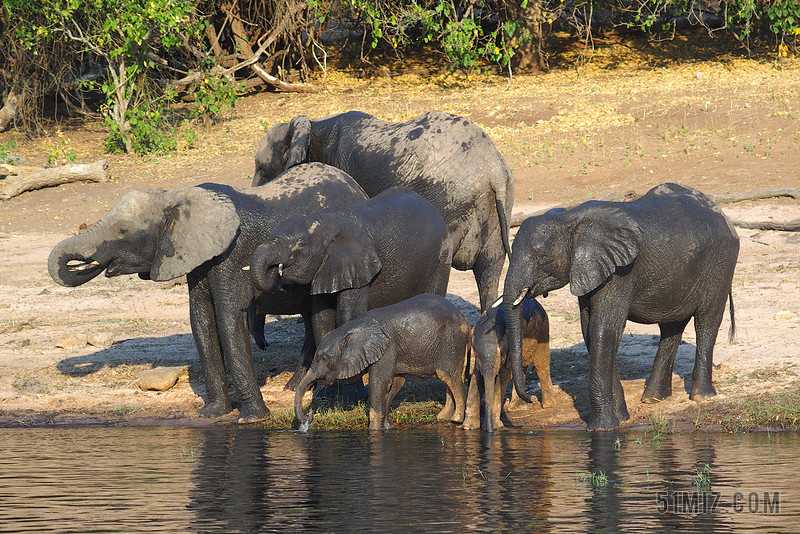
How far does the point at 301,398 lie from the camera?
10359mm

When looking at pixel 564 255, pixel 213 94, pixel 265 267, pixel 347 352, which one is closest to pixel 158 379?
pixel 265 267

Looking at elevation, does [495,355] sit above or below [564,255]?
below

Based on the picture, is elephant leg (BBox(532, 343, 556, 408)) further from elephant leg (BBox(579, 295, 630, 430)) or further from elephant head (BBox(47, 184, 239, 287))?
elephant head (BBox(47, 184, 239, 287))

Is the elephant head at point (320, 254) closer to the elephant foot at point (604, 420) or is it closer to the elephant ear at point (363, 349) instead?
the elephant ear at point (363, 349)

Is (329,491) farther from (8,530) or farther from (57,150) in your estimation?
(57,150)

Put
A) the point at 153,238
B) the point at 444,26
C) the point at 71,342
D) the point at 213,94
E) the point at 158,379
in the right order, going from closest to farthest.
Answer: the point at 153,238
the point at 158,379
the point at 71,342
the point at 213,94
the point at 444,26

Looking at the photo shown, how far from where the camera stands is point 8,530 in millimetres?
7039

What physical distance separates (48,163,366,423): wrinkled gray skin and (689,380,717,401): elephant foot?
11.8 ft

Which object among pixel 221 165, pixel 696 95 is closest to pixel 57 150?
pixel 221 165

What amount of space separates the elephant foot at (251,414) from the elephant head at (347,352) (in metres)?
0.77

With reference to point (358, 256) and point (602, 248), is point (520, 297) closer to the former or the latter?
point (602, 248)

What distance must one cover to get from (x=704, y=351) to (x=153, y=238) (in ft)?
16.3

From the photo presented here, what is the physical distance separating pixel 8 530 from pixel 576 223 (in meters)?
5.11

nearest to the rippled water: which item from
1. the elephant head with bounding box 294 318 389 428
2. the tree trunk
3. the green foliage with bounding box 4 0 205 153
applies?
the elephant head with bounding box 294 318 389 428
